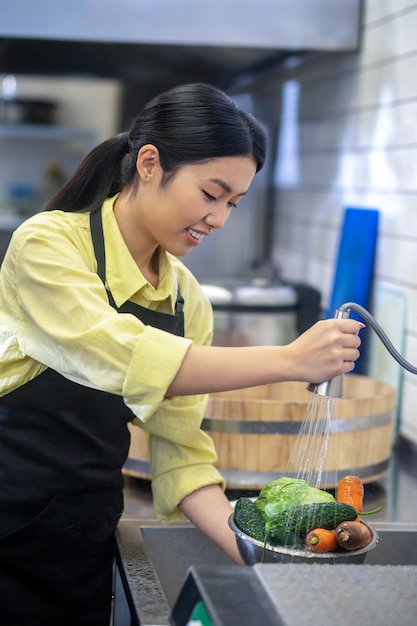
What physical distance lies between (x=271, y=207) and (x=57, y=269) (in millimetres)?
2431

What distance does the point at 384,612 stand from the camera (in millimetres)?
1008

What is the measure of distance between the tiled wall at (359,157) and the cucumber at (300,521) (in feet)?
3.09

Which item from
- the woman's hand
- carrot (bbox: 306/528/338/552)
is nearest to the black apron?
the woman's hand

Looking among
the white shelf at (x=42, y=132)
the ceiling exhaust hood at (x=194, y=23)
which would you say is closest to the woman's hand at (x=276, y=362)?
the ceiling exhaust hood at (x=194, y=23)

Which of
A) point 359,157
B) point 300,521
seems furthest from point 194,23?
point 300,521

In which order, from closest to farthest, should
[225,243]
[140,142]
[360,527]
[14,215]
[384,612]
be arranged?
[384,612], [360,527], [140,142], [225,243], [14,215]

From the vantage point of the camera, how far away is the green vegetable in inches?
49.3

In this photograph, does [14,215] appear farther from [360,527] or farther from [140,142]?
[360,527]

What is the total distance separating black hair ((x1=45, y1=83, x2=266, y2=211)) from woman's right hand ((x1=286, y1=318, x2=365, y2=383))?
1.13ft

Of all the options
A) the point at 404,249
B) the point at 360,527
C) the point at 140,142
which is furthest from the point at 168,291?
the point at 404,249

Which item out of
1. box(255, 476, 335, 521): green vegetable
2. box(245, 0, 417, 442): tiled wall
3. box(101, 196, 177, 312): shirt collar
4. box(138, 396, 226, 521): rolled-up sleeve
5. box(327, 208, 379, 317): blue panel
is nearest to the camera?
box(255, 476, 335, 521): green vegetable

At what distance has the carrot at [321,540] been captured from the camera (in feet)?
3.93

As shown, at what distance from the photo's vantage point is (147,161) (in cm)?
142

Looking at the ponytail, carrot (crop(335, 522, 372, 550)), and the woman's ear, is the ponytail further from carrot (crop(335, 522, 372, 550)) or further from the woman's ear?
carrot (crop(335, 522, 372, 550))
